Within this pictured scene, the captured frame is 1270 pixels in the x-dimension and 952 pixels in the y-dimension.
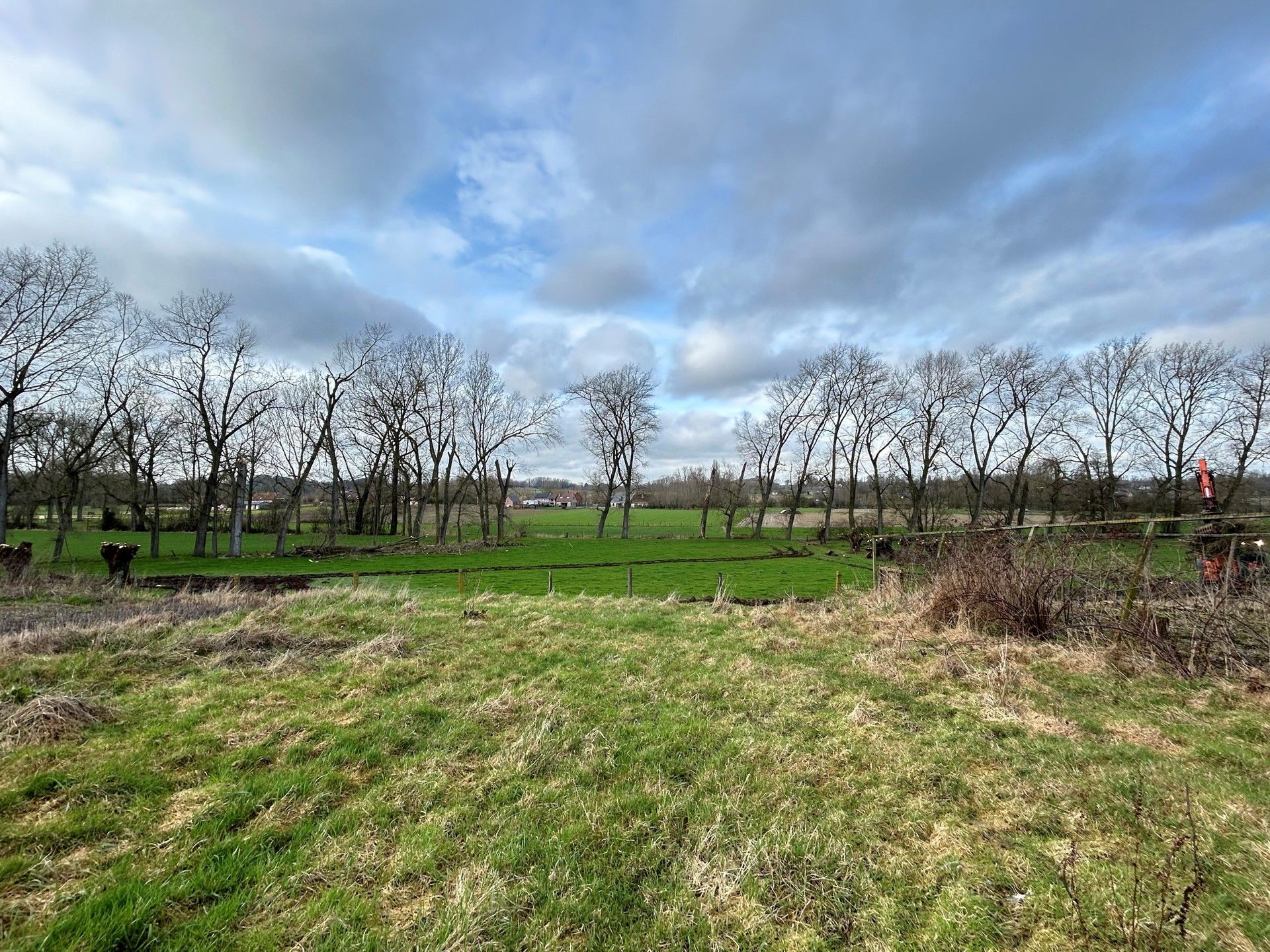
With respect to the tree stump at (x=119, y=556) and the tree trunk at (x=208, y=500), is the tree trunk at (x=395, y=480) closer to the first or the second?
the tree trunk at (x=208, y=500)

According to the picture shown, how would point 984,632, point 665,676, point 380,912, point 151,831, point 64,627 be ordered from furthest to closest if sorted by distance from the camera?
point 984,632
point 64,627
point 665,676
point 151,831
point 380,912

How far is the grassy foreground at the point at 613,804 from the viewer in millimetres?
2547

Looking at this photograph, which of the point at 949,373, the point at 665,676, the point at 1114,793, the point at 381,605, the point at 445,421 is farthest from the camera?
the point at 949,373

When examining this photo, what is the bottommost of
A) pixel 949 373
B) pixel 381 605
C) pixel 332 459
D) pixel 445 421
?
pixel 381 605

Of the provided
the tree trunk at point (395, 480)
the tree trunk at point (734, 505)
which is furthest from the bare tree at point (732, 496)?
the tree trunk at point (395, 480)

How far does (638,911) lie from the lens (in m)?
2.68

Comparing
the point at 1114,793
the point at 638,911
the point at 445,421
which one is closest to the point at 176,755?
the point at 638,911

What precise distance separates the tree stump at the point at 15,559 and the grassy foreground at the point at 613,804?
1128cm

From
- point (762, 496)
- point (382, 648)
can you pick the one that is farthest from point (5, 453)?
point (762, 496)

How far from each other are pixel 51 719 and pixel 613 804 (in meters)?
4.87

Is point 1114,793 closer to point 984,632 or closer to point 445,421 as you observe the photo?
point 984,632

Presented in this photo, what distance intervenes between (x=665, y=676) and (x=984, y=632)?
5.93 meters

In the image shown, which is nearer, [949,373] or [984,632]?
[984,632]

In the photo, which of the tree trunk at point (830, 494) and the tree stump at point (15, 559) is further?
the tree trunk at point (830, 494)
